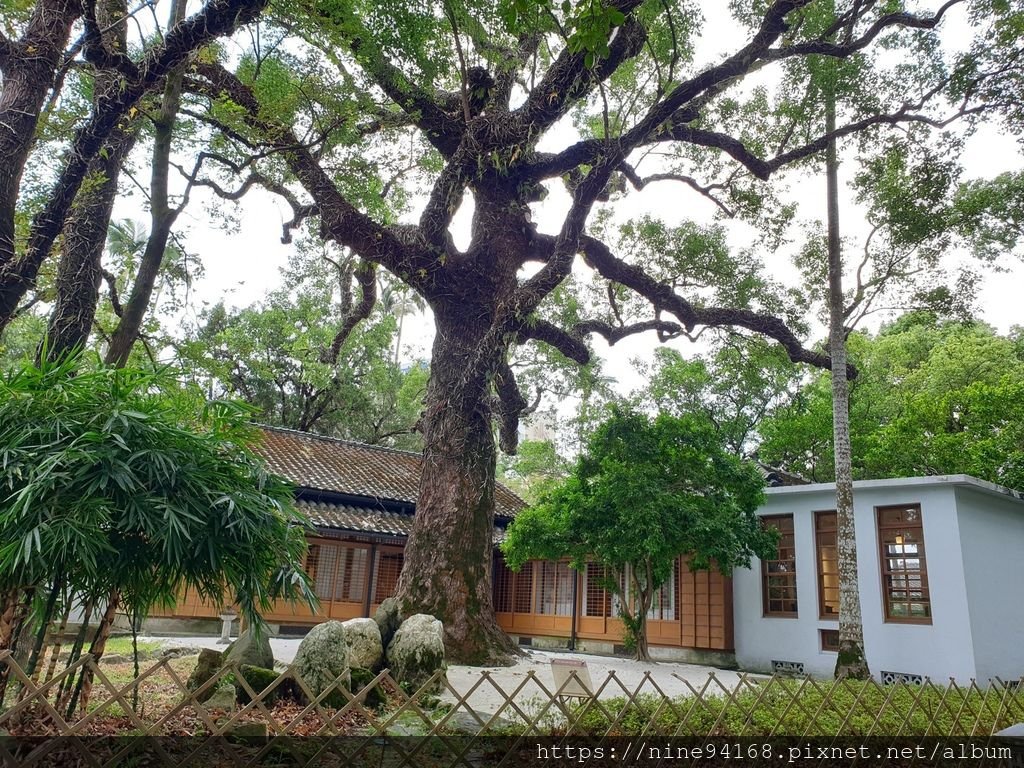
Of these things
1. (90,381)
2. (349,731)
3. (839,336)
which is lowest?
(349,731)

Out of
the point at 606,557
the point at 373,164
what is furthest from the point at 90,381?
the point at 606,557

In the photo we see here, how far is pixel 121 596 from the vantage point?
4.15 m

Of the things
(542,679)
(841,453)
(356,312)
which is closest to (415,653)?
(542,679)

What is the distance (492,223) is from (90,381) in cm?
730

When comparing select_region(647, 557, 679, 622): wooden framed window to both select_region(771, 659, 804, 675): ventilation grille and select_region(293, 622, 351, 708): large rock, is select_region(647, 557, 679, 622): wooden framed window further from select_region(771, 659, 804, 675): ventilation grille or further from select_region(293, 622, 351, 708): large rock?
select_region(293, 622, 351, 708): large rock

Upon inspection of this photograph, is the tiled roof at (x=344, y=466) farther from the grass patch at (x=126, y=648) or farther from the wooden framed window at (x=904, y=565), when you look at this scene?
the wooden framed window at (x=904, y=565)

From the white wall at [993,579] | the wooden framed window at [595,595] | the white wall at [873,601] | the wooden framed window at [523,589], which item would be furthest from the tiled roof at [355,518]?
the white wall at [993,579]

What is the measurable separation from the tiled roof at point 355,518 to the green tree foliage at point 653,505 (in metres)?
3.62

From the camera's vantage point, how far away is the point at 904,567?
426 inches

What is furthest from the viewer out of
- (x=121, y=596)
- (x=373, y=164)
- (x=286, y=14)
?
(x=373, y=164)

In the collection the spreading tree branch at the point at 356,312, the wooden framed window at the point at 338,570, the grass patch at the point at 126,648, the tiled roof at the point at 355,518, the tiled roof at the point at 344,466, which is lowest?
the grass patch at the point at 126,648

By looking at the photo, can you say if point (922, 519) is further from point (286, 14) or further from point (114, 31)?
point (114, 31)

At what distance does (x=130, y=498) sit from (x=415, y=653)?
410 centimetres

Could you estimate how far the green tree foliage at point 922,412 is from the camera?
43.1 feet
